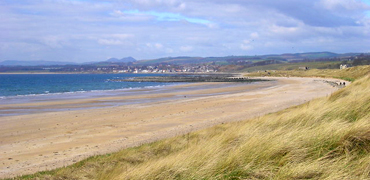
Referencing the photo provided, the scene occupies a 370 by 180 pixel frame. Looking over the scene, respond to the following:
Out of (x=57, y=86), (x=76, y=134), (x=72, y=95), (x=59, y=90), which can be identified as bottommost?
(x=57, y=86)

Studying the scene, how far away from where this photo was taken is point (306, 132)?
19.2 ft

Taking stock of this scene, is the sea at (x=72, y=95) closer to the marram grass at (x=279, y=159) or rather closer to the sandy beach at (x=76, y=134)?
the sandy beach at (x=76, y=134)

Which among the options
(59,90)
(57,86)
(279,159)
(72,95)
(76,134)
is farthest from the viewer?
(57,86)

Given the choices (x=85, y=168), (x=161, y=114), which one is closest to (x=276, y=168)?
(x=85, y=168)

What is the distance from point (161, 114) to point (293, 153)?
1526cm

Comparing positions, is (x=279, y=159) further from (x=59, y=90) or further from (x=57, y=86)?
(x=57, y=86)

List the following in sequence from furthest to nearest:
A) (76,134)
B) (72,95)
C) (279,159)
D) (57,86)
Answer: (57,86) < (72,95) < (76,134) < (279,159)

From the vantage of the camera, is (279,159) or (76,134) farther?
(76,134)

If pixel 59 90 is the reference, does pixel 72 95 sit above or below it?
above

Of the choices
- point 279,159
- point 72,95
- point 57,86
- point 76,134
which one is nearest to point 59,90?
point 72,95

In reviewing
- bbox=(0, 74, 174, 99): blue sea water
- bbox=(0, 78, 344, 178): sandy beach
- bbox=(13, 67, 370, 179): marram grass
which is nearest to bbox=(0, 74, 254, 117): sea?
bbox=(0, 74, 174, 99): blue sea water

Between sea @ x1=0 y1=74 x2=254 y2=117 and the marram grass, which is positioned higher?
the marram grass

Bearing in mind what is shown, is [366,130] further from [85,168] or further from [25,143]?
[25,143]

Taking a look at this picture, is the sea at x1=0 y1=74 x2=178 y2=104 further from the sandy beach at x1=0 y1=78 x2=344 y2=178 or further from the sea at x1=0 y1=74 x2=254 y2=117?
the sandy beach at x1=0 y1=78 x2=344 y2=178
